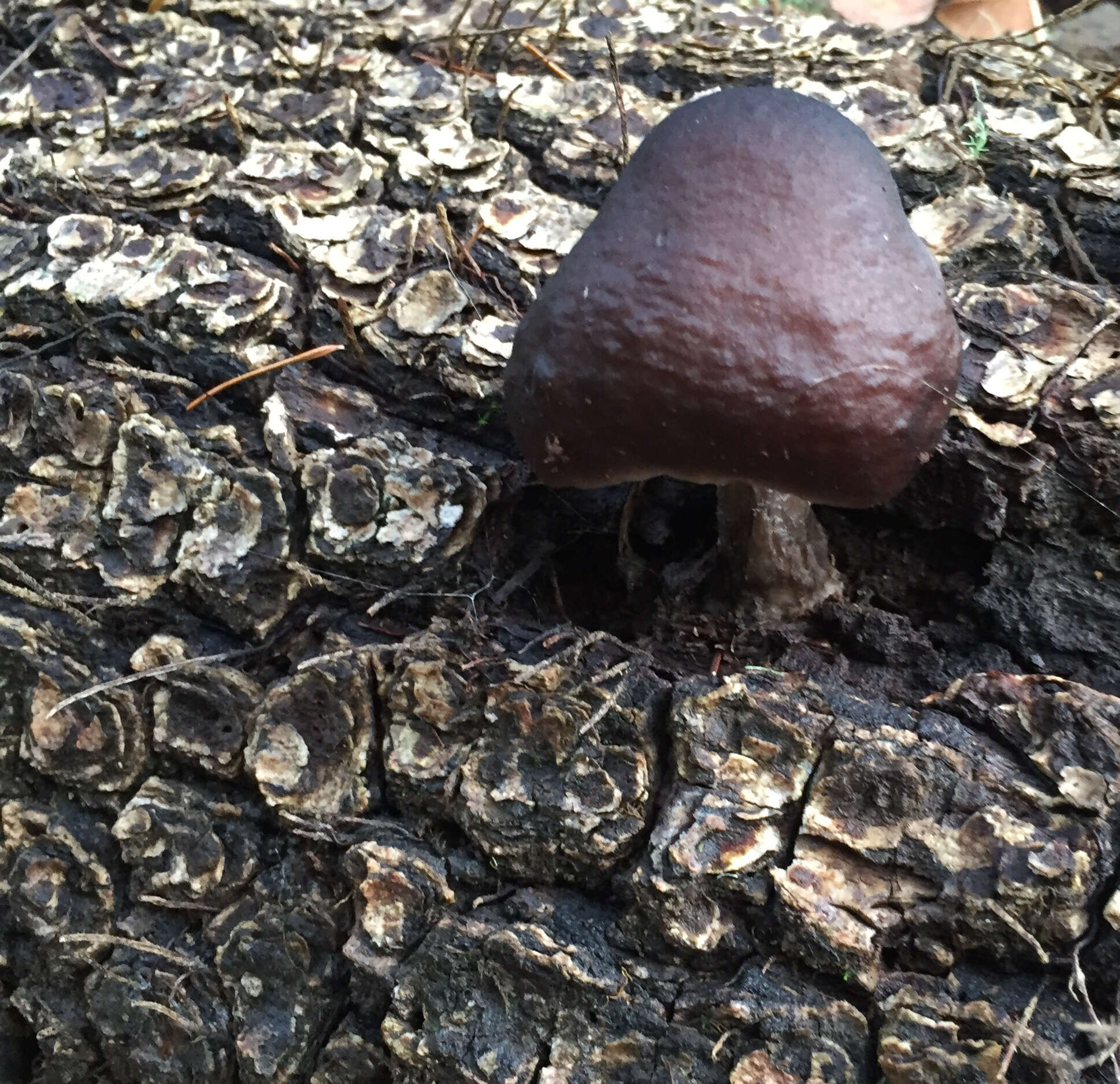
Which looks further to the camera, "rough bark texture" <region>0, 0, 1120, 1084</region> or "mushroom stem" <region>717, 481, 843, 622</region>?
"mushroom stem" <region>717, 481, 843, 622</region>

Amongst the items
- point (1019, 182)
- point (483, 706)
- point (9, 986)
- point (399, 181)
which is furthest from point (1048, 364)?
point (9, 986)

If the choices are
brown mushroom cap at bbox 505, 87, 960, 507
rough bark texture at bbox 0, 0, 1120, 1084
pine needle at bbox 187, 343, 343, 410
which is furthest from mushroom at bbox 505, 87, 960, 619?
pine needle at bbox 187, 343, 343, 410

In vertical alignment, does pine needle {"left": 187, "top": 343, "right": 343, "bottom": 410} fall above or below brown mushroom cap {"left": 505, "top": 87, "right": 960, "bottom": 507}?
below

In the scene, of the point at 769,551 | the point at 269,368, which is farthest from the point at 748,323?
the point at 269,368

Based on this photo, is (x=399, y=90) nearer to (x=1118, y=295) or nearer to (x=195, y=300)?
(x=195, y=300)

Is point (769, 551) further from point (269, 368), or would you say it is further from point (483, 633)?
point (269, 368)

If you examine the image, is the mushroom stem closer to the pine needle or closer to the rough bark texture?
the rough bark texture
